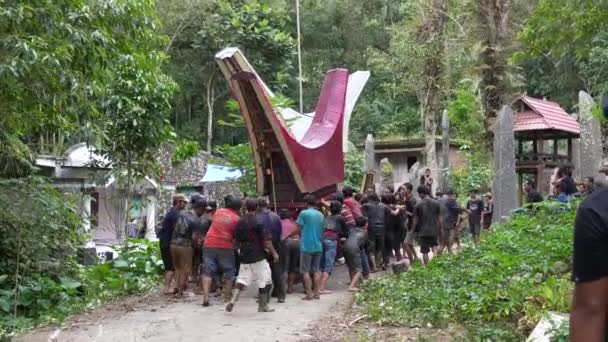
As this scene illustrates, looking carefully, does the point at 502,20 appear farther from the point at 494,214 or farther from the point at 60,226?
the point at 60,226

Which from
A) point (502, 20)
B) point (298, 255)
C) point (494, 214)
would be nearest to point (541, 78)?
point (502, 20)

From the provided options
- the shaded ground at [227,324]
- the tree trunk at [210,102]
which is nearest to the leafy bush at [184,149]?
the shaded ground at [227,324]

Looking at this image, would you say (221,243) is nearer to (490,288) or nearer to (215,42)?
(490,288)

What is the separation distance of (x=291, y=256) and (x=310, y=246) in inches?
26.6

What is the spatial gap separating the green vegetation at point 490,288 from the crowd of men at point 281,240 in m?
0.91

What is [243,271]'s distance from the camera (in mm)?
10250

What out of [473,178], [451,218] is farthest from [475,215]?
[473,178]

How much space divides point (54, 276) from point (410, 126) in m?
30.6

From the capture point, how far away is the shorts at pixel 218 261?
10711 mm

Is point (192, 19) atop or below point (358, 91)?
atop

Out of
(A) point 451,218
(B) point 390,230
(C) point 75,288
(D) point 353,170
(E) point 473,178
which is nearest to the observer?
(C) point 75,288

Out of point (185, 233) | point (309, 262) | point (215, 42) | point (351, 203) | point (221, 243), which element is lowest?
point (309, 262)

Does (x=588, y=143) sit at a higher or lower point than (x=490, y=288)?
higher

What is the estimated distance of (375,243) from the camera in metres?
14.2
